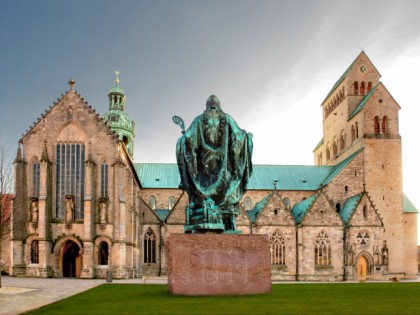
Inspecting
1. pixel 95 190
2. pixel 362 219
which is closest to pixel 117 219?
pixel 95 190

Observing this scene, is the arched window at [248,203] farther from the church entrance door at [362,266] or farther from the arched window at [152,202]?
the church entrance door at [362,266]

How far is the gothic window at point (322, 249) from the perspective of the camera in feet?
205

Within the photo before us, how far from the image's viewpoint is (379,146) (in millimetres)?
69938

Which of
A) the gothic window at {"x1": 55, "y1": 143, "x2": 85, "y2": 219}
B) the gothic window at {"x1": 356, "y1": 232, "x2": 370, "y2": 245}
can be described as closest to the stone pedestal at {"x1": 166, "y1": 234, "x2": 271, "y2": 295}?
the gothic window at {"x1": 55, "y1": 143, "x2": 85, "y2": 219}

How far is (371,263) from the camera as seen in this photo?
204ft

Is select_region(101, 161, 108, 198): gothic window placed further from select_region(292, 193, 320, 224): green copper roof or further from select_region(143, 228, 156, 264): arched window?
select_region(292, 193, 320, 224): green copper roof

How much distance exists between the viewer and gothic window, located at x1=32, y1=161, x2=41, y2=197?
183 ft

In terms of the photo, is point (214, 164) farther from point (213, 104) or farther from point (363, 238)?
point (363, 238)

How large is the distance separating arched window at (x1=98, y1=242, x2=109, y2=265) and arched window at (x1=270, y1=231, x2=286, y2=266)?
59.3 feet

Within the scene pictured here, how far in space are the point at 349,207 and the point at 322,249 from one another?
6.05m

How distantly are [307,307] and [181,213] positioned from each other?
151 ft

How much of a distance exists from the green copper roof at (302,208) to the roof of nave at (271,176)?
4.44 m

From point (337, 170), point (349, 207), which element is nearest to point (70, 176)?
point (349, 207)

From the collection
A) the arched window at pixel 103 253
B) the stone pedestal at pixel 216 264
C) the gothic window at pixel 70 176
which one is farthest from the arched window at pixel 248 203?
the stone pedestal at pixel 216 264
